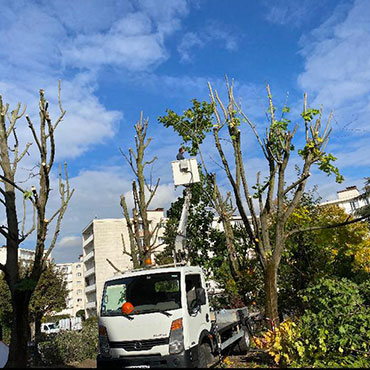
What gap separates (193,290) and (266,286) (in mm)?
3281

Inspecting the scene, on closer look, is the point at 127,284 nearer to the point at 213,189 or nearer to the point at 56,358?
the point at 56,358

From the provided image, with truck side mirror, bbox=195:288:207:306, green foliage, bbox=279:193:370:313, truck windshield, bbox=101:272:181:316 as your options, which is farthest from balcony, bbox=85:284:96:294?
truck side mirror, bbox=195:288:207:306

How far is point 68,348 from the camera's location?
13.4 meters

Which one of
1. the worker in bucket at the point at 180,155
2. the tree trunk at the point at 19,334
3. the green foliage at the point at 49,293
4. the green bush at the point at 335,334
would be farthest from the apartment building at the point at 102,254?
the tree trunk at the point at 19,334

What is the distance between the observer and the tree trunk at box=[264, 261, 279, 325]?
9523mm

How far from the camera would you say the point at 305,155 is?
35.9ft

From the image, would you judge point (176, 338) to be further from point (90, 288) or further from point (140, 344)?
point (90, 288)

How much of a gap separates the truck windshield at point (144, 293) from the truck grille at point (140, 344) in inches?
20.9

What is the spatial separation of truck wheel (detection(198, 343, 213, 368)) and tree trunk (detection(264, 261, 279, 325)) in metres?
2.64

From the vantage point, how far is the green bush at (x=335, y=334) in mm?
6720

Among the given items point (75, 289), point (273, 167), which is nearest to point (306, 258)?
point (273, 167)

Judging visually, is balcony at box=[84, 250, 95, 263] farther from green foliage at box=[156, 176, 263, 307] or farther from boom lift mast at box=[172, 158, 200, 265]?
boom lift mast at box=[172, 158, 200, 265]

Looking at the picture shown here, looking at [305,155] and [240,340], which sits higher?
[305,155]

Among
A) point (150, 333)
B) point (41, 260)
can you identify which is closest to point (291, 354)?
point (150, 333)
